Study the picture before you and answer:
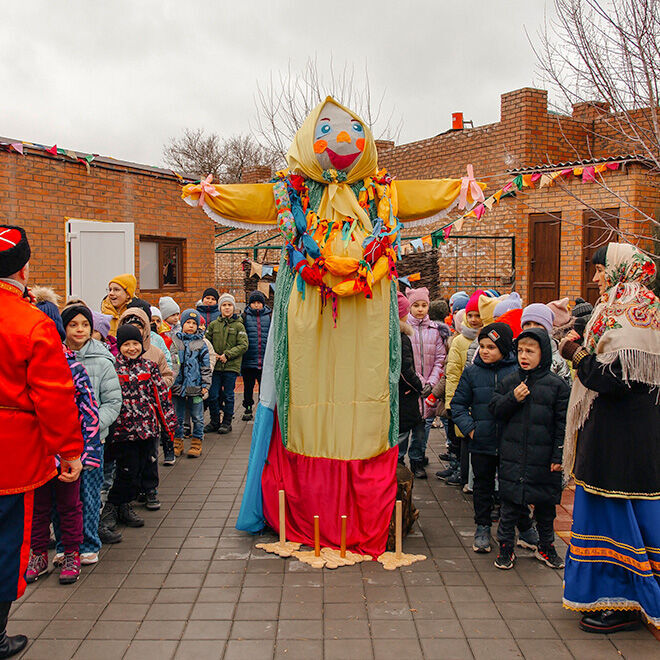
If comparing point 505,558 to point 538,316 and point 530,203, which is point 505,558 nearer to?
point 538,316

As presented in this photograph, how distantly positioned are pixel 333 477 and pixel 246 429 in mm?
4278

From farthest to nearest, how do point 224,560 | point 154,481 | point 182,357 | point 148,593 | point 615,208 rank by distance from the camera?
point 615,208 < point 182,357 < point 154,481 < point 224,560 < point 148,593

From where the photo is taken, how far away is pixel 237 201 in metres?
5.07

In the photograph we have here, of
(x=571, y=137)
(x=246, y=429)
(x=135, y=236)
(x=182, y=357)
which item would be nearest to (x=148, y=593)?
(x=182, y=357)

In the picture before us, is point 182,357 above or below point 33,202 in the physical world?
below

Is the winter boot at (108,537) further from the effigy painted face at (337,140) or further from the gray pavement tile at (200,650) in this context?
the effigy painted face at (337,140)

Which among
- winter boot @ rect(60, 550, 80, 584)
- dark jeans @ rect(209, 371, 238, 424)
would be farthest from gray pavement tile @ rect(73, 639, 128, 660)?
dark jeans @ rect(209, 371, 238, 424)

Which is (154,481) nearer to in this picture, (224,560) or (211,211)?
(224,560)

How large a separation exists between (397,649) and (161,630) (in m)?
1.30

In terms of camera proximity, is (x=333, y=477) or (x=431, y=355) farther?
(x=431, y=355)

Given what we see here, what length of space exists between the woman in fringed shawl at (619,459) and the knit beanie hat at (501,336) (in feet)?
3.90

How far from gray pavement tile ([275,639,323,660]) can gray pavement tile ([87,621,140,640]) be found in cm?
83

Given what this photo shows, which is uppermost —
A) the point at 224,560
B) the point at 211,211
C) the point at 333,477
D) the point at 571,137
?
the point at 571,137

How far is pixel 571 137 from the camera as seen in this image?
1511cm
